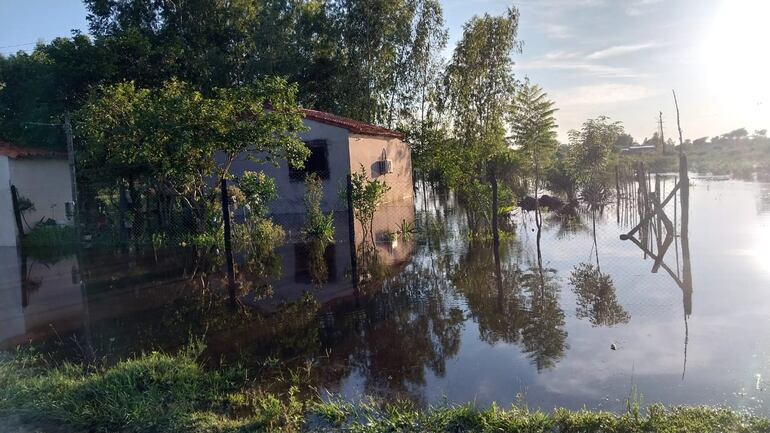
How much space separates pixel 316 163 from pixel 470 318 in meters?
13.6

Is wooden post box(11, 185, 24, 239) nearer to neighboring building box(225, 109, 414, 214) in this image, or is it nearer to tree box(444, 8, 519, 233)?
neighboring building box(225, 109, 414, 214)

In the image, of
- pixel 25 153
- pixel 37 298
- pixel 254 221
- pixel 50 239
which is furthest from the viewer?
pixel 25 153

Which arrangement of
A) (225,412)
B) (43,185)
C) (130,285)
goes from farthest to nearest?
(43,185) → (130,285) → (225,412)

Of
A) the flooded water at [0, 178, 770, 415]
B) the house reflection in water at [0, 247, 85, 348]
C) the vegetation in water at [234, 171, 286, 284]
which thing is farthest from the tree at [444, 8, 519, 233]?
the house reflection in water at [0, 247, 85, 348]

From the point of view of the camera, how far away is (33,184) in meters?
19.8

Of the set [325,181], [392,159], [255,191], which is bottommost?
[255,191]

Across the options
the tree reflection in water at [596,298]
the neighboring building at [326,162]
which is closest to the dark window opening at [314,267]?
the tree reflection in water at [596,298]

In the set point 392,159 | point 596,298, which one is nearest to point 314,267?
point 596,298

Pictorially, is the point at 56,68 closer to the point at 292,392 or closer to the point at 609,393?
the point at 292,392

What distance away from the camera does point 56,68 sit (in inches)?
846

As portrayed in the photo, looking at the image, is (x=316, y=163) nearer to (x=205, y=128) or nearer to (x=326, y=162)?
(x=326, y=162)

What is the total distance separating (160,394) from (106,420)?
558 mm

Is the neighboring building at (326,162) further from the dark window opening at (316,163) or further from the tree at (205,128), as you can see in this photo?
the tree at (205,128)

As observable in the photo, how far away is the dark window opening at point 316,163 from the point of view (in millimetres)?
20219
